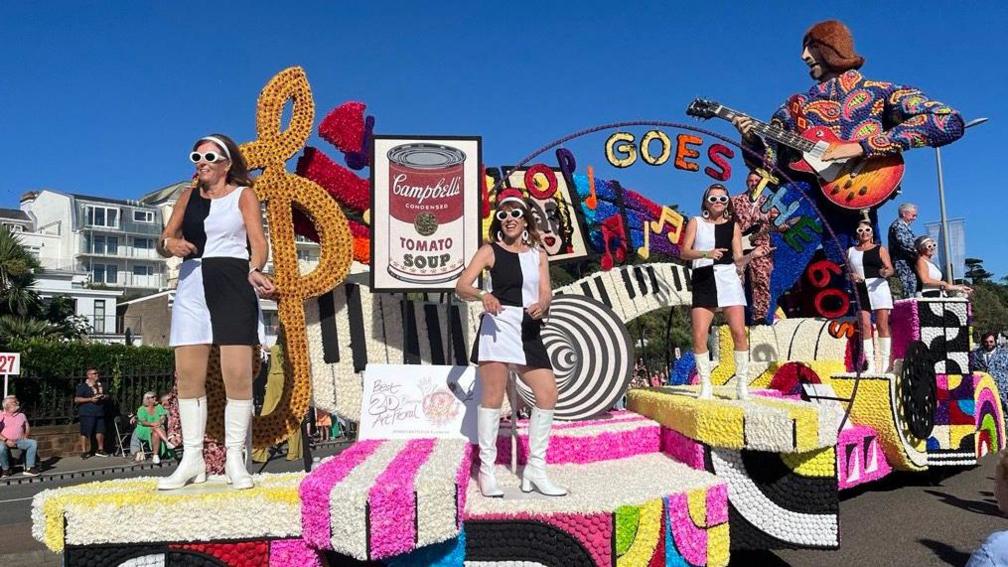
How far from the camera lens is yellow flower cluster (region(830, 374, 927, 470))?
6688 millimetres

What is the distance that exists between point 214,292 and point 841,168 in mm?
8834

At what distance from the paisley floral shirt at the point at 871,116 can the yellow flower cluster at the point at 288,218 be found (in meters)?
6.23

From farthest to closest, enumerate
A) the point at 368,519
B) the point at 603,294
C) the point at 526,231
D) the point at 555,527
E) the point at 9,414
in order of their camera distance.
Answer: the point at 9,414 → the point at 603,294 → the point at 526,231 → the point at 555,527 → the point at 368,519

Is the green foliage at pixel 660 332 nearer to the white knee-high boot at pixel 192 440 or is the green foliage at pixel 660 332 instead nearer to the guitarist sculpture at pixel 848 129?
the guitarist sculpture at pixel 848 129

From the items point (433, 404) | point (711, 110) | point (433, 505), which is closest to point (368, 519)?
point (433, 505)

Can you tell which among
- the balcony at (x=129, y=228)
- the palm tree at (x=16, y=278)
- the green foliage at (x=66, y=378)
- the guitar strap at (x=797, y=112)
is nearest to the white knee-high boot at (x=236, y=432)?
the guitar strap at (x=797, y=112)

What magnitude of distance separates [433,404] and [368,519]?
238 centimetres

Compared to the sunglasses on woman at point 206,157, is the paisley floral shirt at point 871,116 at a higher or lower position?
higher

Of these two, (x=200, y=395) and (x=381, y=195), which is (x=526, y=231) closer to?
(x=200, y=395)

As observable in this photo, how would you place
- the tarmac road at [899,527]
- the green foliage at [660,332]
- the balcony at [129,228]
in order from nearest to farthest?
the tarmac road at [899,527], the green foliage at [660,332], the balcony at [129,228]

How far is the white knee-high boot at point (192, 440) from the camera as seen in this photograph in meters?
3.53

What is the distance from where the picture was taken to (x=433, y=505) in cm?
312

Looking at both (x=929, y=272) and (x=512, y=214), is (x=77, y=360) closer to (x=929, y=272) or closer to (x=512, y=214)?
(x=512, y=214)

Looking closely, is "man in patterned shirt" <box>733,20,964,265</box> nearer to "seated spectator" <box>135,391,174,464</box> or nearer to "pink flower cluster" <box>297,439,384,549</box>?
"pink flower cluster" <box>297,439,384,549</box>
